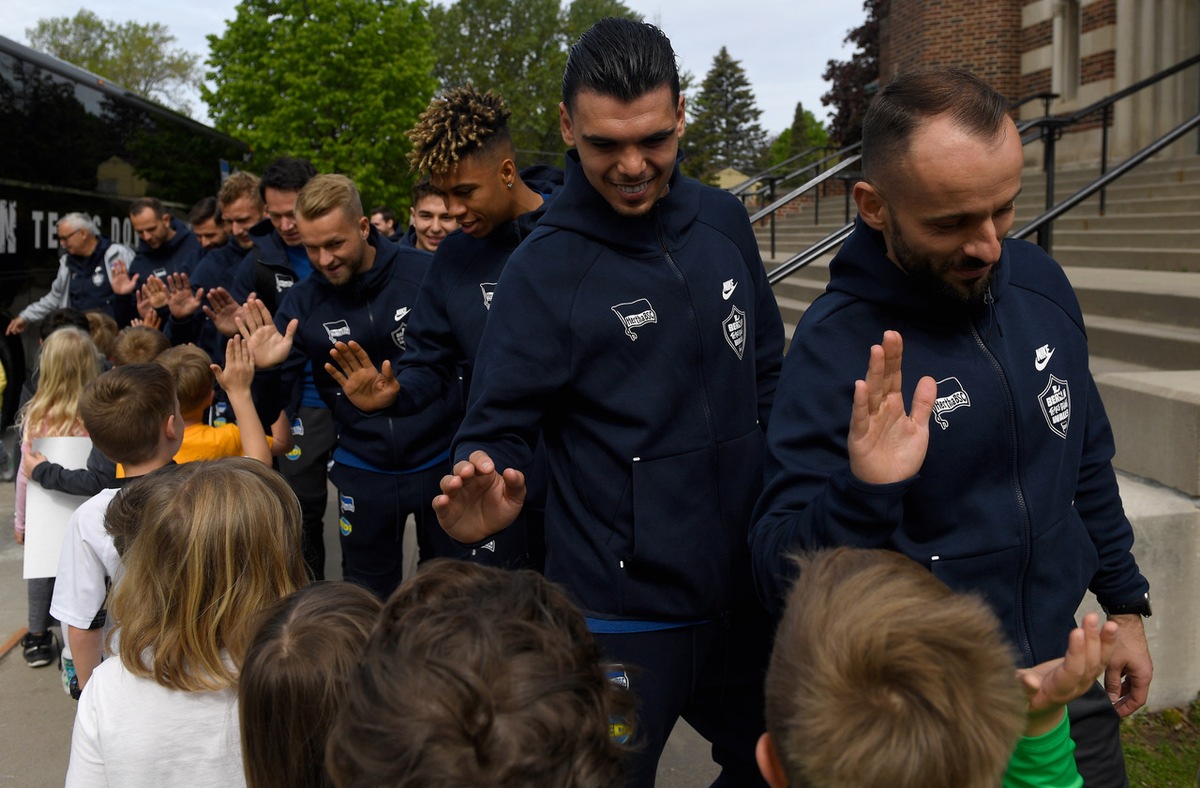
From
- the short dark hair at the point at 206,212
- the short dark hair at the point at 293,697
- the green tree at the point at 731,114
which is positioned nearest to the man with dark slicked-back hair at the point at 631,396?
the short dark hair at the point at 293,697

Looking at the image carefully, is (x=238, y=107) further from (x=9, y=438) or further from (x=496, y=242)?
(x=496, y=242)

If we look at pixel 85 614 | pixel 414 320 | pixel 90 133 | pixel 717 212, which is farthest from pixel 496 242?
pixel 90 133

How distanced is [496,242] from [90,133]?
984 centimetres

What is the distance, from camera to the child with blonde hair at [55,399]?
15.4 feet

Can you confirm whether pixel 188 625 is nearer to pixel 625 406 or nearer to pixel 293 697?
pixel 293 697

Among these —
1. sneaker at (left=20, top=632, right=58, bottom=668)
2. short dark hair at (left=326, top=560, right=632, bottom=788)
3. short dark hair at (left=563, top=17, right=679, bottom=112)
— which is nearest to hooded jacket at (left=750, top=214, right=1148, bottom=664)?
short dark hair at (left=326, top=560, right=632, bottom=788)

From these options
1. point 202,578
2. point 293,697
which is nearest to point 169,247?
point 202,578

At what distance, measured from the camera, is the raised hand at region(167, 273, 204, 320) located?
648 cm

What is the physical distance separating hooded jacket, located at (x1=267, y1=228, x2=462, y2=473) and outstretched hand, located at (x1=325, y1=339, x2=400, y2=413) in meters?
0.65

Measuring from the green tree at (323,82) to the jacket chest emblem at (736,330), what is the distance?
32185mm

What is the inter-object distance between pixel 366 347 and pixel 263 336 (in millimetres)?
431

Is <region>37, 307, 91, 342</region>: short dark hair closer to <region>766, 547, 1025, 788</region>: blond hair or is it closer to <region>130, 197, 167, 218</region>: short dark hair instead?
<region>130, 197, 167, 218</region>: short dark hair

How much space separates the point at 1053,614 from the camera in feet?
6.87

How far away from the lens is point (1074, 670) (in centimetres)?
163
